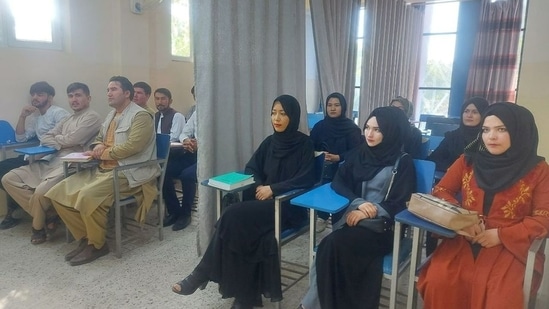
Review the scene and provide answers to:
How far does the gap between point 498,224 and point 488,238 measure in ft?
0.42

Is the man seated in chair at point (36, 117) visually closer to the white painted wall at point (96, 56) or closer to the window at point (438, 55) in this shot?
the white painted wall at point (96, 56)

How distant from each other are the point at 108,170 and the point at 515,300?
2.64 m

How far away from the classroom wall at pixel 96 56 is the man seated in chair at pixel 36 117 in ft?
0.32

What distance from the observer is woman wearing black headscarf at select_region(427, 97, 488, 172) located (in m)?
2.86

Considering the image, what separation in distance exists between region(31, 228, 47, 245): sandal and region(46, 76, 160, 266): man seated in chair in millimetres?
453

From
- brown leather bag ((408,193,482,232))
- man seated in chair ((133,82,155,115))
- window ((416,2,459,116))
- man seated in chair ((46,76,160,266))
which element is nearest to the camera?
brown leather bag ((408,193,482,232))

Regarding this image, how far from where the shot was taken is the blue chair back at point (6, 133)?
338cm

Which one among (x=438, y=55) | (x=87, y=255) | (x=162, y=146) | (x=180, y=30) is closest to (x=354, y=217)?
(x=162, y=146)

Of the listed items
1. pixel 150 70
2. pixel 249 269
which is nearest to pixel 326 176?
pixel 249 269

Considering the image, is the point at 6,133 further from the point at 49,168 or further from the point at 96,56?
the point at 96,56

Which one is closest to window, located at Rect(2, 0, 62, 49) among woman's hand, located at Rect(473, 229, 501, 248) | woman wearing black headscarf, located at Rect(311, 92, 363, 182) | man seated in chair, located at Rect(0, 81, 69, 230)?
man seated in chair, located at Rect(0, 81, 69, 230)

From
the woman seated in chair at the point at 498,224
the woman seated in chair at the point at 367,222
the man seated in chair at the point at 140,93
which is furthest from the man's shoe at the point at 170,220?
the woman seated in chair at the point at 498,224

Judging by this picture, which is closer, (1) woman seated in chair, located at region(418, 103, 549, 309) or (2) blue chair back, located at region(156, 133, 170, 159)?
(1) woman seated in chair, located at region(418, 103, 549, 309)

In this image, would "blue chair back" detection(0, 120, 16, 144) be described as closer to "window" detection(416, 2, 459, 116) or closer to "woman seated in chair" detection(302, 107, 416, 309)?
"woman seated in chair" detection(302, 107, 416, 309)
